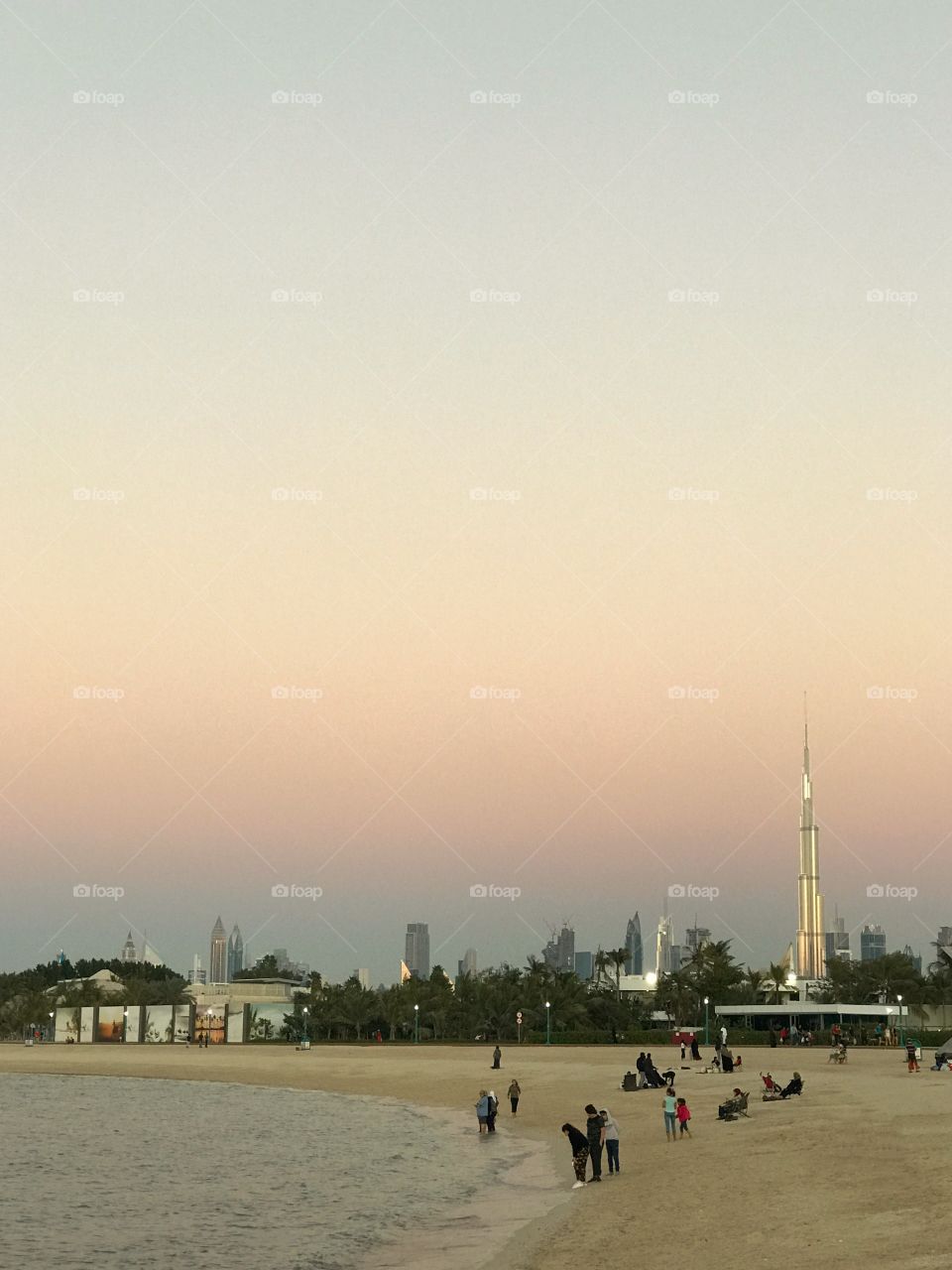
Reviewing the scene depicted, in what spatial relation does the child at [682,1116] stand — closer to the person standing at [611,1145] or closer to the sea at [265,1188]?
the sea at [265,1188]

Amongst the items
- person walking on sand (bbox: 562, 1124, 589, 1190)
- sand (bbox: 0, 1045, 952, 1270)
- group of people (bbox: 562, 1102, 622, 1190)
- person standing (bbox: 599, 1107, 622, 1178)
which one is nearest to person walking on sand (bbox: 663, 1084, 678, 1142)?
sand (bbox: 0, 1045, 952, 1270)

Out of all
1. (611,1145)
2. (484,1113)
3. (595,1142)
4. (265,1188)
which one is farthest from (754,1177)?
(484,1113)

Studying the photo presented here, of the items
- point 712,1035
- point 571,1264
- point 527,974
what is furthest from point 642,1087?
point 527,974

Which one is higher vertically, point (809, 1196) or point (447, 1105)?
point (809, 1196)

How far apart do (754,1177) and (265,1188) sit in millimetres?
13081

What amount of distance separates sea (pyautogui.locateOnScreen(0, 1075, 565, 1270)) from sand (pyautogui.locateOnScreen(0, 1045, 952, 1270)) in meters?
1.35

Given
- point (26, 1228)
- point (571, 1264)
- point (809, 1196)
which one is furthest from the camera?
point (26, 1228)

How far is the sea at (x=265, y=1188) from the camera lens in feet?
86.2

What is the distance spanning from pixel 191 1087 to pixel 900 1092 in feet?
144

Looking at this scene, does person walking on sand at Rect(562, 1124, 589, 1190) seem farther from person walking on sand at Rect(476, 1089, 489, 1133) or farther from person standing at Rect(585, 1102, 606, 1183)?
person walking on sand at Rect(476, 1089, 489, 1133)

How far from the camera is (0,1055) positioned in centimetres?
11244

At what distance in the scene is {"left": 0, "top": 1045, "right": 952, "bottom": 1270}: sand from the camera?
2209 cm

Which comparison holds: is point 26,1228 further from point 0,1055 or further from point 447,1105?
point 0,1055

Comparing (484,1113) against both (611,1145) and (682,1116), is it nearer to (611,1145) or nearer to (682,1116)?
(682,1116)
